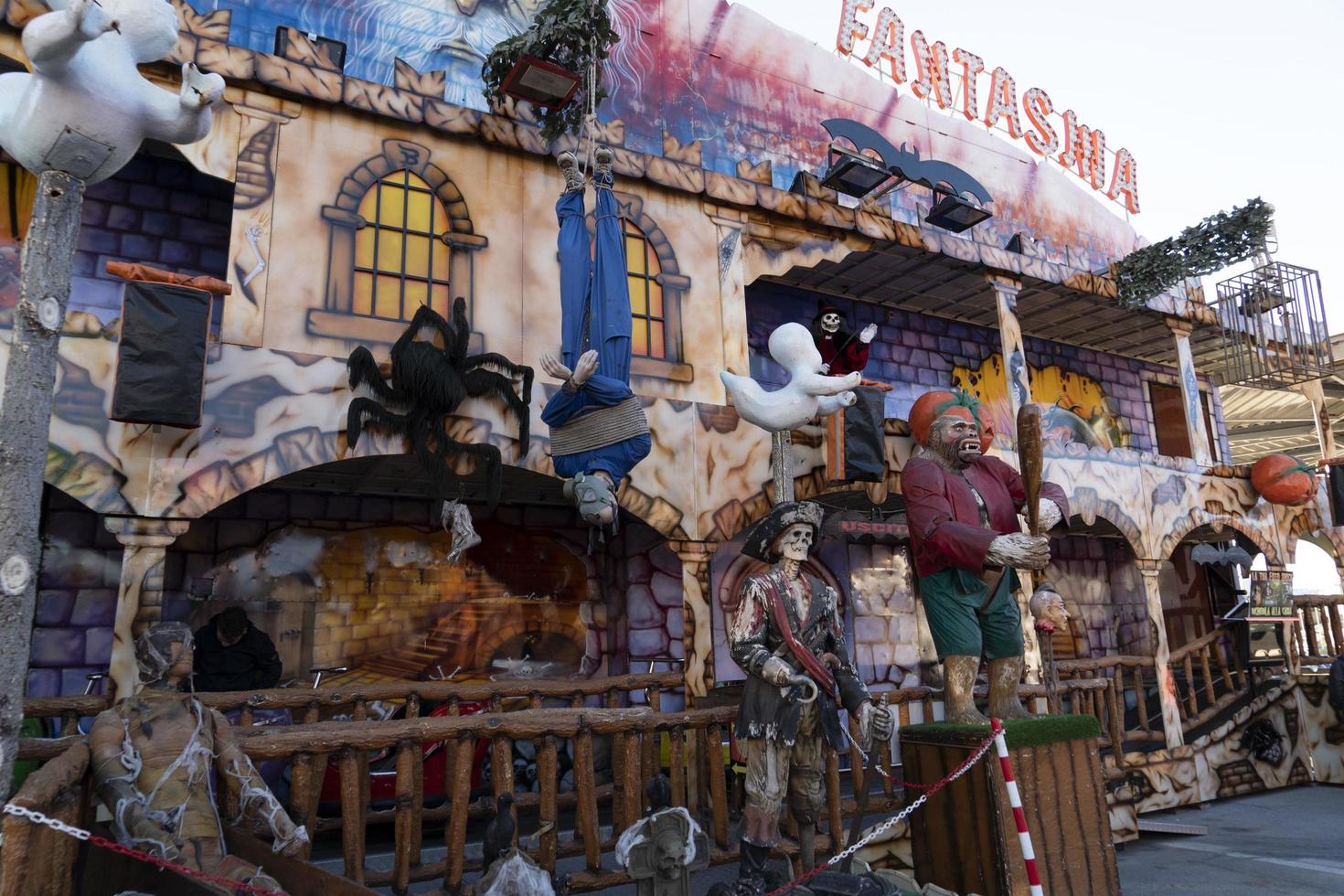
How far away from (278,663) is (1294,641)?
11468mm

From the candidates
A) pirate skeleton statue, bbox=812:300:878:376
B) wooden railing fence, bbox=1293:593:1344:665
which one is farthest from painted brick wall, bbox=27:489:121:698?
wooden railing fence, bbox=1293:593:1344:665

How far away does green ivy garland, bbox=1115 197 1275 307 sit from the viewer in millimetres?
Result: 9617

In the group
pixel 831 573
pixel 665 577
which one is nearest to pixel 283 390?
pixel 665 577

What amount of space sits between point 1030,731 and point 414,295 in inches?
208

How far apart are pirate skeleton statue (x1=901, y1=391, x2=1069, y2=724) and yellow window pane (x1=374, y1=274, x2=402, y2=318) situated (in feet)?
13.4

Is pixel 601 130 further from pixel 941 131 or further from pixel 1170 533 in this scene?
pixel 1170 533

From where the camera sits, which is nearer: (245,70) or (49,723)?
(245,70)

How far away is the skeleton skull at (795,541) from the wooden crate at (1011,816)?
3.95 feet

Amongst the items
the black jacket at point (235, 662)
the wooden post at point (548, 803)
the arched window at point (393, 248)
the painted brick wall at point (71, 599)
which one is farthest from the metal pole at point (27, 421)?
the painted brick wall at point (71, 599)

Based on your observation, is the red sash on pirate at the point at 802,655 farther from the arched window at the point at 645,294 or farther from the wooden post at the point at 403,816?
the arched window at the point at 645,294

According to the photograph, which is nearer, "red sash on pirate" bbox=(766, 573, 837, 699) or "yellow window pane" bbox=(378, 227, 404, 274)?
"red sash on pirate" bbox=(766, 573, 837, 699)

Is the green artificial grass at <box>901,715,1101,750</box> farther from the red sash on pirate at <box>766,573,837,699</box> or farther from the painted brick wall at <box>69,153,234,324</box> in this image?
the painted brick wall at <box>69,153,234,324</box>

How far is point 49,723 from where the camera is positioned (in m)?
6.82

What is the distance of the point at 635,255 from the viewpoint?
7820 mm
